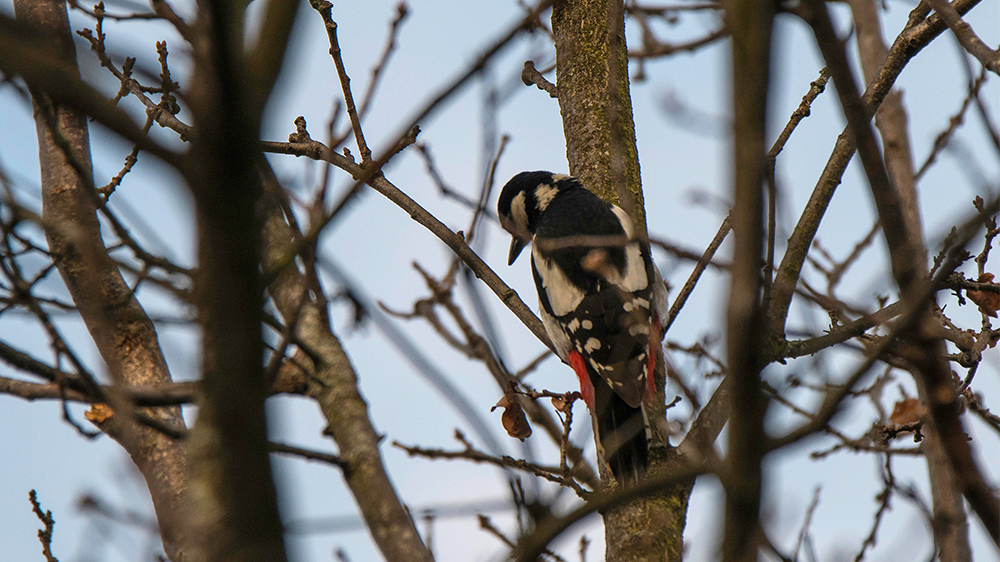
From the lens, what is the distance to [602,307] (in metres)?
3.98

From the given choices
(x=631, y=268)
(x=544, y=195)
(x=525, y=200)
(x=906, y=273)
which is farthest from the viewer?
(x=525, y=200)

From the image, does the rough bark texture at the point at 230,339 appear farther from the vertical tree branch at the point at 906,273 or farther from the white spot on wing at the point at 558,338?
the white spot on wing at the point at 558,338

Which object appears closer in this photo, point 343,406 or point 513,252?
point 343,406

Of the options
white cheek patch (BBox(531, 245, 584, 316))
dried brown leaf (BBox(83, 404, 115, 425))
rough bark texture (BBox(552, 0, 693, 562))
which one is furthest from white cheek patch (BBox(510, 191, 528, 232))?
dried brown leaf (BBox(83, 404, 115, 425))

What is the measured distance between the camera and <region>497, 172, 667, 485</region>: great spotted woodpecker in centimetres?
350

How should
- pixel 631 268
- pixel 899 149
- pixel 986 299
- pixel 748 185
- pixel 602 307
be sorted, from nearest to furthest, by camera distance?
1. pixel 748 185
2. pixel 986 299
3. pixel 602 307
4. pixel 631 268
5. pixel 899 149

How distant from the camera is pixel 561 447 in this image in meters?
2.25

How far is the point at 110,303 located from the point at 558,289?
2250mm

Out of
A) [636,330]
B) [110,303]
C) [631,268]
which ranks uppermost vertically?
[631,268]

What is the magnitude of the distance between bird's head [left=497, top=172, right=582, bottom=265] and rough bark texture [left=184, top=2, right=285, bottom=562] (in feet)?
12.8

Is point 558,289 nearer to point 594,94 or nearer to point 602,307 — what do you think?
point 602,307

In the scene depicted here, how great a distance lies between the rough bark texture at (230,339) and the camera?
102 centimetres

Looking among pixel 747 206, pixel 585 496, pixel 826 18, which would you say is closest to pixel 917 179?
pixel 585 496

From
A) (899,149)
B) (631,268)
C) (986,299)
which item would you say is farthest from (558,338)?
(899,149)
